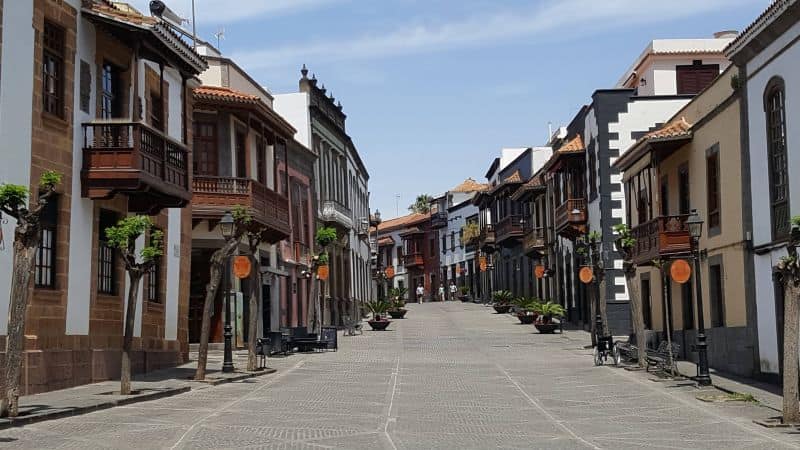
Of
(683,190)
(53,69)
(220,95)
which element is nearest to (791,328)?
(53,69)

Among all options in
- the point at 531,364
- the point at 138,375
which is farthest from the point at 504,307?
the point at 138,375

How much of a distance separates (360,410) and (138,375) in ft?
25.8

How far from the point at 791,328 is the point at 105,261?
14.0m

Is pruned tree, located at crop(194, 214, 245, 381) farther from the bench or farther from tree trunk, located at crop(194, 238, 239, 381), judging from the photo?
the bench

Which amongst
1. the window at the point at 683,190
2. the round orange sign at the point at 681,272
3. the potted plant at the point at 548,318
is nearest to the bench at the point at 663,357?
the round orange sign at the point at 681,272

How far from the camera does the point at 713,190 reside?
26.9 metres

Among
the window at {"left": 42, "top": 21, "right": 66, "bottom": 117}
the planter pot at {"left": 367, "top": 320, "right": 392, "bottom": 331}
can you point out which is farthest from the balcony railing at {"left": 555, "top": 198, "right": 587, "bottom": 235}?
the window at {"left": 42, "top": 21, "right": 66, "bottom": 117}

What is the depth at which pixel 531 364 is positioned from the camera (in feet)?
95.1

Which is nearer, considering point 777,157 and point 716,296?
point 777,157

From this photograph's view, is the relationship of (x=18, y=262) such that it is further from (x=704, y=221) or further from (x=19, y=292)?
(x=704, y=221)

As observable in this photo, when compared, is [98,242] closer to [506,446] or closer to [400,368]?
[400,368]

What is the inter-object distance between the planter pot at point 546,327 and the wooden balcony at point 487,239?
26.7 meters

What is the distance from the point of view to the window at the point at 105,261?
22.2m

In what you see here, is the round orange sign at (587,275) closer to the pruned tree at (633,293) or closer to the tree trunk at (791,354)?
the pruned tree at (633,293)
